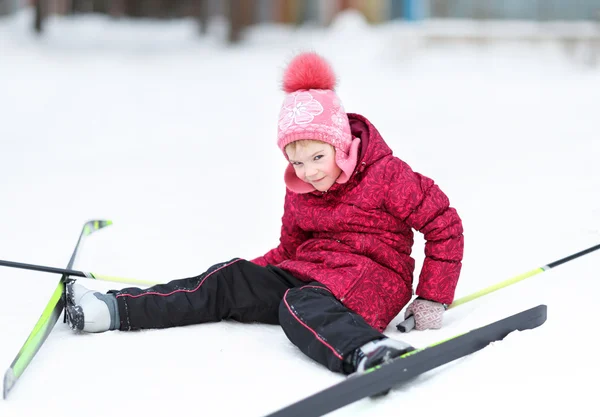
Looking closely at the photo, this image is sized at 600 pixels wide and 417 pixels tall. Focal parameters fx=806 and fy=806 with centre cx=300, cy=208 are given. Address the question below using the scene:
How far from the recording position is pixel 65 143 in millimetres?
4477

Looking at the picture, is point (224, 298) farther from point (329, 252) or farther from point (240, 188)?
point (240, 188)

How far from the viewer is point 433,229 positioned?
1875mm

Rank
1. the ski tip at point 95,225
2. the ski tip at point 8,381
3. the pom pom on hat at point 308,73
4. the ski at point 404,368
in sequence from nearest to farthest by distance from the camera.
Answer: the ski at point 404,368, the ski tip at point 8,381, the pom pom on hat at point 308,73, the ski tip at point 95,225

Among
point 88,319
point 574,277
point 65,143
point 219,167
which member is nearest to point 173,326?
point 88,319

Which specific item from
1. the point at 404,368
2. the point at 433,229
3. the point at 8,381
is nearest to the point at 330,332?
the point at 404,368

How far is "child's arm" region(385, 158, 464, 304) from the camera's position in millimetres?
1872

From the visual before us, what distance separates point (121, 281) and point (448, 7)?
4970 millimetres

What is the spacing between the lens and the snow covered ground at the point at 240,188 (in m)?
1.57

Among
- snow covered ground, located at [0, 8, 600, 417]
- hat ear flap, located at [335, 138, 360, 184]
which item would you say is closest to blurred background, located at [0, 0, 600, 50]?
snow covered ground, located at [0, 8, 600, 417]

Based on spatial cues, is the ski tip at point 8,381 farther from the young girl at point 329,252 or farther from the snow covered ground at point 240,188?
the young girl at point 329,252

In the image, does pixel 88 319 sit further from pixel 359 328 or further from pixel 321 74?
pixel 321 74

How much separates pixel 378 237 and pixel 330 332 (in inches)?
13.1

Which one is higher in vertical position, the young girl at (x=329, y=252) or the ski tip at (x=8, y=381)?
the young girl at (x=329, y=252)

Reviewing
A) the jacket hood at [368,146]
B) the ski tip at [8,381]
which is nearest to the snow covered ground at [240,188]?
the ski tip at [8,381]
